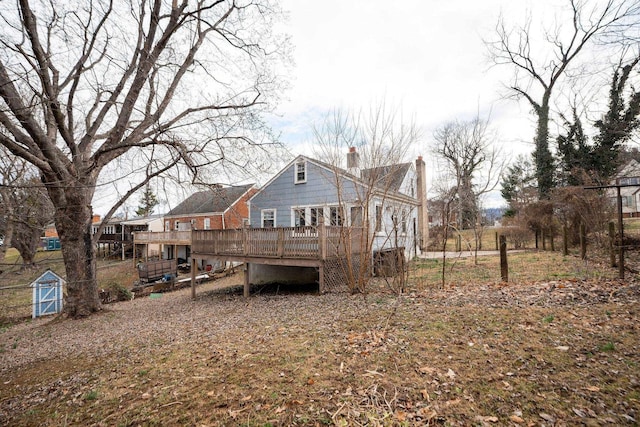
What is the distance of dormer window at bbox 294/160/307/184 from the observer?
1504 centimetres

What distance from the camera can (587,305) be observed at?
5441 mm

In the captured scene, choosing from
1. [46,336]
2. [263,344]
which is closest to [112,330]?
[46,336]

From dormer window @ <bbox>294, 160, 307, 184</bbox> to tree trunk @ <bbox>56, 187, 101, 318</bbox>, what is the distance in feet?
28.1

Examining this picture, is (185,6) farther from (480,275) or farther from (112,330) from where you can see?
(480,275)

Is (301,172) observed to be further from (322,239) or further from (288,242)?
(322,239)

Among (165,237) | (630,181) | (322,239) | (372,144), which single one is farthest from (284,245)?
(165,237)

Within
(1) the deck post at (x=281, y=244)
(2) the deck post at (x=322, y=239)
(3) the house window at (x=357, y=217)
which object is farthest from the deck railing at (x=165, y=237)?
(2) the deck post at (x=322, y=239)

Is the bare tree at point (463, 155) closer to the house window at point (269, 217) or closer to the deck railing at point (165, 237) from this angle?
the house window at point (269, 217)

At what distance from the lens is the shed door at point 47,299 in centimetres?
1212

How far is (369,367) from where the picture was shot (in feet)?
12.8

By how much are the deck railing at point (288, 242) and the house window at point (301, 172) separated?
5240 mm

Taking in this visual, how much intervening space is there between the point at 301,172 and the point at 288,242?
245 inches

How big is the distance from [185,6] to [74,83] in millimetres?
3967

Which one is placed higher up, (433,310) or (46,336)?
(433,310)
